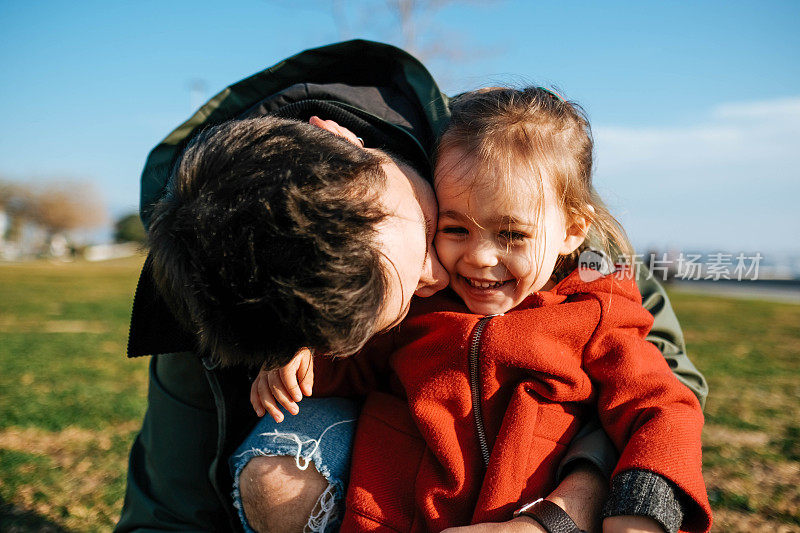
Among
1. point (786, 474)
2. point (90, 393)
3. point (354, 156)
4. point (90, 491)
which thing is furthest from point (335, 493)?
point (90, 393)

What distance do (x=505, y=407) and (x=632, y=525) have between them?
15.9 inches

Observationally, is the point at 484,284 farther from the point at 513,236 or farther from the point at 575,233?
the point at 575,233

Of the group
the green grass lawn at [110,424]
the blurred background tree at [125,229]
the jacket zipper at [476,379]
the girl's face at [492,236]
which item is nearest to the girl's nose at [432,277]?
the girl's face at [492,236]

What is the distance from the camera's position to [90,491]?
10.0 ft

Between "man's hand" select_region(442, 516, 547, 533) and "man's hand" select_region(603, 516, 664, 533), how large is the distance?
0.15 m

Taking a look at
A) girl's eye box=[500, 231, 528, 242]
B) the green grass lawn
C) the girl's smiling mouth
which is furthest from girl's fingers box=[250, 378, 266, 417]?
the green grass lawn

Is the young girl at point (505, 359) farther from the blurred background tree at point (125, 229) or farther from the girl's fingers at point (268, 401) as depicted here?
the blurred background tree at point (125, 229)

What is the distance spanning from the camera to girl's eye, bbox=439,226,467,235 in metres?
1.66

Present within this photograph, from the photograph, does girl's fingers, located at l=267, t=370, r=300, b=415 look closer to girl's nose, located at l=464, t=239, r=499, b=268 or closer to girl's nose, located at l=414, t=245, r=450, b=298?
girl's nose, located at l=414, t=245, r=450, b=298

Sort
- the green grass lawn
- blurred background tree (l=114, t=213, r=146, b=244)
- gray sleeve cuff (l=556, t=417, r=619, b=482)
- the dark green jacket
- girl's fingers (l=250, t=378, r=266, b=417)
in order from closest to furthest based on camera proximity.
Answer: gray sleeve cuff (l=556, t=417, r=619, b=482)
girl's fingers (l=250, t=378, r=266, b=417)
the dark green jacket
the green grass lawn
blurred background tree (l=114, t=213, r=146, b=244)

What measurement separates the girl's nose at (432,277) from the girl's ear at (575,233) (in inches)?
14.0

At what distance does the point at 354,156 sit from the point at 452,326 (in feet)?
1.81

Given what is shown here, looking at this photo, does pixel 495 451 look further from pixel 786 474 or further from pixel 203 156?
pixel 786 474

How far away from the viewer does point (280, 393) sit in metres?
1.68
